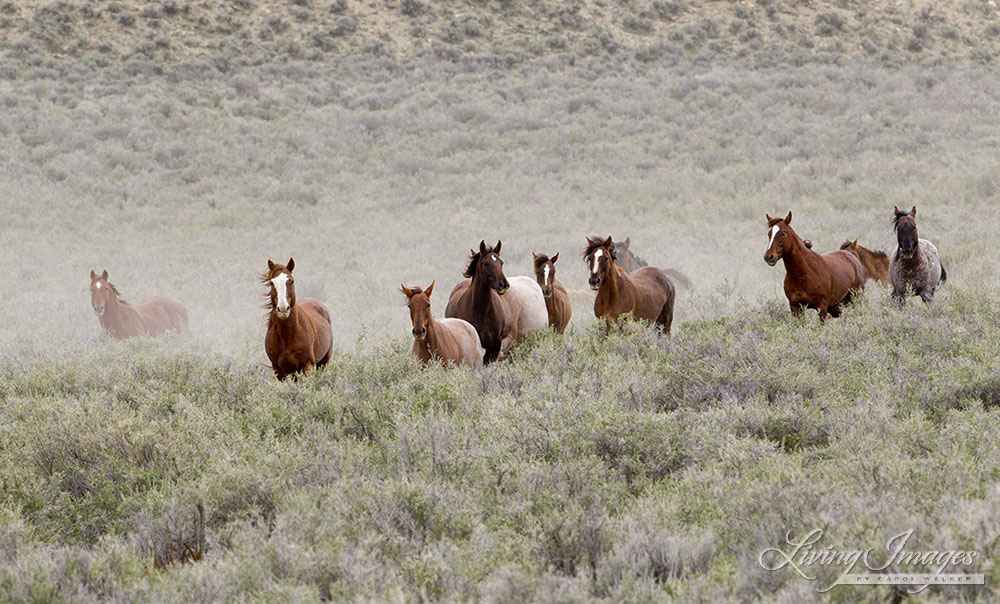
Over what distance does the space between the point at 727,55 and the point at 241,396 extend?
35.8m

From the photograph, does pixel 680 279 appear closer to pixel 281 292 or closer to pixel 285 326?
pixel 285 326

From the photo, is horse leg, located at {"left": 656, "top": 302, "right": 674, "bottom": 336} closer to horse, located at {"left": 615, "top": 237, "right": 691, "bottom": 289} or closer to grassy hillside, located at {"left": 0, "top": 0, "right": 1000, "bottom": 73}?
horse, located at {"left": 615, "top": 237, "right": 691, "bottom": 289}

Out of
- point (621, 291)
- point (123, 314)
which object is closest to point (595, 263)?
point (621, 291)

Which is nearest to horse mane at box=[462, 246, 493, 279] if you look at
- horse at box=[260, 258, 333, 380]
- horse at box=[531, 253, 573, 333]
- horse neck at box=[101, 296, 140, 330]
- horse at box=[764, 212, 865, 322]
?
horse at box=[531, 253, 573, 333]

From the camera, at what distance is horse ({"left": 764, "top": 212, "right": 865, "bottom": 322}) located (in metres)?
10.0

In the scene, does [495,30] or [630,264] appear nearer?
[630,264]

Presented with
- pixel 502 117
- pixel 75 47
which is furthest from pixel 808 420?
pixel 75 47

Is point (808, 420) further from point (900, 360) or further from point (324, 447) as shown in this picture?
point (324, 447)

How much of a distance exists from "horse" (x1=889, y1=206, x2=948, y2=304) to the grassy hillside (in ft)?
96.9

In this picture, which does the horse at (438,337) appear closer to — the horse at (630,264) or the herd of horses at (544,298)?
the herd of horses at (544,298)

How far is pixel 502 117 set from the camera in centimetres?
3303

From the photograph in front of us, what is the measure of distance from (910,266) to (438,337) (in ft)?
20.4

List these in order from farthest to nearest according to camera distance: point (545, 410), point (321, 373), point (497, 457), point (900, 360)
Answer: point (321, 373) < point (900, 360) < point (545, 410) < point (497, 457)

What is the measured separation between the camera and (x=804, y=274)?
10258 mm
